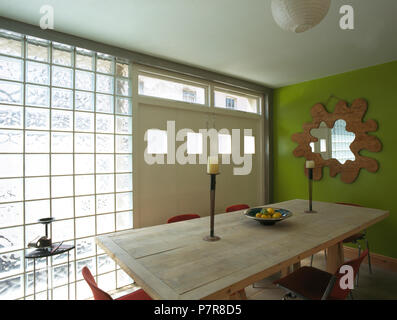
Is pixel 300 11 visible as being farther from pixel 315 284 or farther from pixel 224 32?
pixel 315 284

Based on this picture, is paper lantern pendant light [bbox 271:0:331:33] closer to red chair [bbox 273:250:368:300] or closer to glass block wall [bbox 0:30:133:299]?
red chair [bbox 273:250:368:300]

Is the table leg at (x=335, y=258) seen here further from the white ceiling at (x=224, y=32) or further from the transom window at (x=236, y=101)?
the transom window at (x=236, y=101)

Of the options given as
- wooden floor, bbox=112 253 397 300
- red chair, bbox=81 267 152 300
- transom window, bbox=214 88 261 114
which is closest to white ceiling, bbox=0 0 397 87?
transom window, bbox=214 88 261 114

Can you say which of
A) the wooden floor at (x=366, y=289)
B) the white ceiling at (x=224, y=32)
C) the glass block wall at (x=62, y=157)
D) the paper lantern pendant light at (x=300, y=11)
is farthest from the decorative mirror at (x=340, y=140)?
the glass block wall at (x=62, y=157)

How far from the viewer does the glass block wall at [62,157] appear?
212cm

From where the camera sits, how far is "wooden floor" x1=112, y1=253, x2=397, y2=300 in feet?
8.09

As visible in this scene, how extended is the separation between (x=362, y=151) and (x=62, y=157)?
377 centimetres

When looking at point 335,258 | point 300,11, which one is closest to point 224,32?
point 300,11

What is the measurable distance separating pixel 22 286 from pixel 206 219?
1.73 meters

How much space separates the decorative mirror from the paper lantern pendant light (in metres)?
2.61

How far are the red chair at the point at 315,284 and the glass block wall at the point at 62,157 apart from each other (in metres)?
1.82

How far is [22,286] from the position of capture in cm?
214

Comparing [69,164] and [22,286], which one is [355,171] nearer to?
[69,164]
